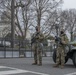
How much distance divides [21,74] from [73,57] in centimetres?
358

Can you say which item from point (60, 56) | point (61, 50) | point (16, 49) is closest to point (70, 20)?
point (16, 49)

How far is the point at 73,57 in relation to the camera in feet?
40.3

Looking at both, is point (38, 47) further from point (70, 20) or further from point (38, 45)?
point (70, 20)

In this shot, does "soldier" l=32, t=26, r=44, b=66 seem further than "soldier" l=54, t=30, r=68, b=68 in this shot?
Yes

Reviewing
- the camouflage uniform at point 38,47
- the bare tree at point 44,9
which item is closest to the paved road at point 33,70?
the camouflage uniform at point 38,47

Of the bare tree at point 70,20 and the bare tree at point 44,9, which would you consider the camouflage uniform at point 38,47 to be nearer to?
the bare tree at point 44,9

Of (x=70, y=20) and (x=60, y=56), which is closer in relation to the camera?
(x=60, y=56)

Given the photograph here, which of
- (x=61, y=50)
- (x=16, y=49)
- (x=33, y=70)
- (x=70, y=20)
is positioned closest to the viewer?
(x=33, y=70)

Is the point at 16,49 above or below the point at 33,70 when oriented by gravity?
above

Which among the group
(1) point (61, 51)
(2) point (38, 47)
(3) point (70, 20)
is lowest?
(1) point (61, 51)

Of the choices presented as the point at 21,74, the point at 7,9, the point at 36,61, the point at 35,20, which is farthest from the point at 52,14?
the point at 21,74

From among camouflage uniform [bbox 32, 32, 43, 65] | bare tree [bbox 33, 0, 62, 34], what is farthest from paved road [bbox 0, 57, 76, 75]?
bare tree [bbox 33, 0, 62, 34]

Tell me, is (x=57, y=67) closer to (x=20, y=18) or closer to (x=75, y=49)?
(x=75, y=49)

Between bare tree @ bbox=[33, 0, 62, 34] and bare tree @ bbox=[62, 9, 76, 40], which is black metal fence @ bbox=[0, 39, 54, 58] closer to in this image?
bare tree @ bbox=[33, 0, 62, 34]
